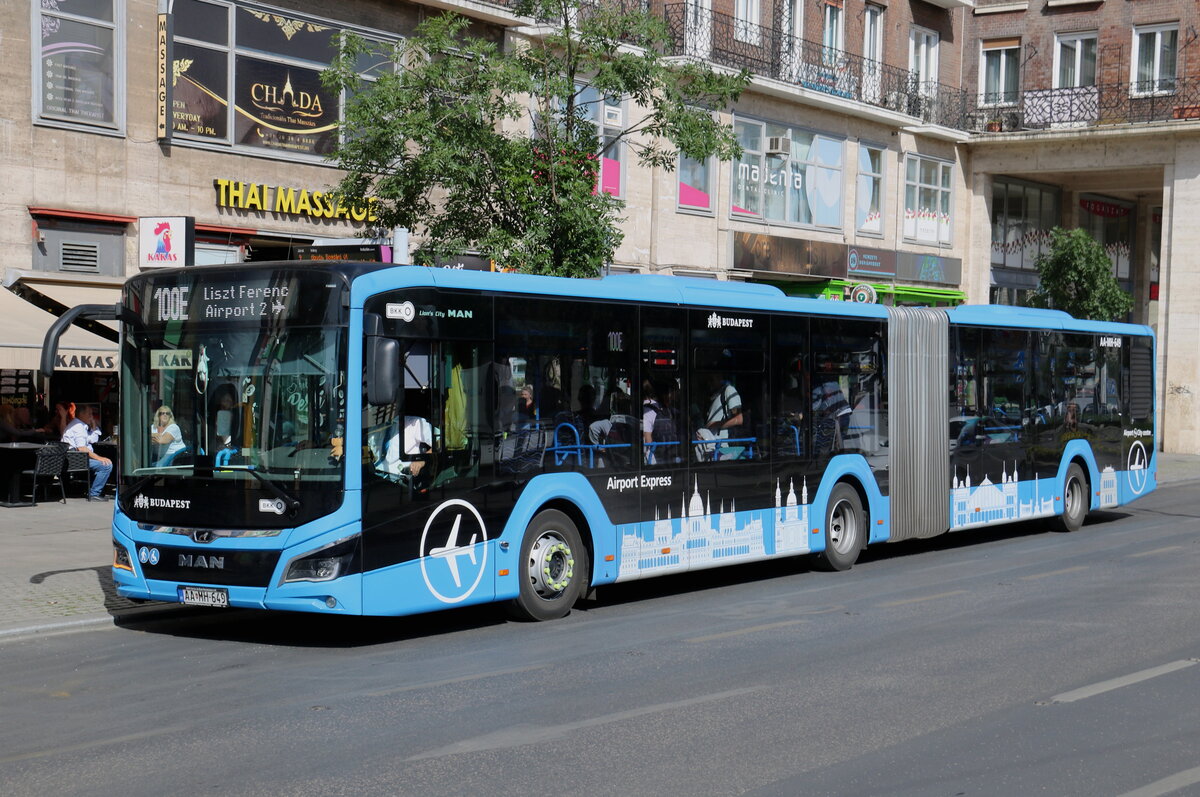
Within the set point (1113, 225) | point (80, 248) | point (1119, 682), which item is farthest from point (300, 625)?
point (1113, 225)

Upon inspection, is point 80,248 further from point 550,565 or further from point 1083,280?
point 1083,280

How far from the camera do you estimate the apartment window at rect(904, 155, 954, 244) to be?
36.8m

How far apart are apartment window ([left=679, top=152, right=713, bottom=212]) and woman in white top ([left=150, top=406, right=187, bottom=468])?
1978 centimetres

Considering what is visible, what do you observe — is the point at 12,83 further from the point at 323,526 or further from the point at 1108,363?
the point at 1108,363

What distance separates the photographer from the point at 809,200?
33.1 meters

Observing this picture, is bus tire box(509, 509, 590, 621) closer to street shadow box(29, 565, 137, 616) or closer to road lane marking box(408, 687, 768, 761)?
road lane marking box(408, 687, 768, 761)

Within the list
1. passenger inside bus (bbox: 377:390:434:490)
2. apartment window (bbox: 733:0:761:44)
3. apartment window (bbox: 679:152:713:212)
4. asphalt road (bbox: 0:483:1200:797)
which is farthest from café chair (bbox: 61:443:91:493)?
apartment window (bbox: 733:0:761:44)

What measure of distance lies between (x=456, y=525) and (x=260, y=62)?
13740mm

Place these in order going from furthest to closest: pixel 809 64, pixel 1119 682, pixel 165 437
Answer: pixel 809 64, pixel 165 437, pixel 1119 682

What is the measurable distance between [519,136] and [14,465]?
8081 mm

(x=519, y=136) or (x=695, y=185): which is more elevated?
(x=695, y=185)

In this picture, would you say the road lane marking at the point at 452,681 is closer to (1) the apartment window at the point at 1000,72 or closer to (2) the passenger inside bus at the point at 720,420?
(2) the passenger inside bus at the point at 720,420

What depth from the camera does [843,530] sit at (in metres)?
15.3

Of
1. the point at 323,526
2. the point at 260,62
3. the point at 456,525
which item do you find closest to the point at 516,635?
the point at 456,525
